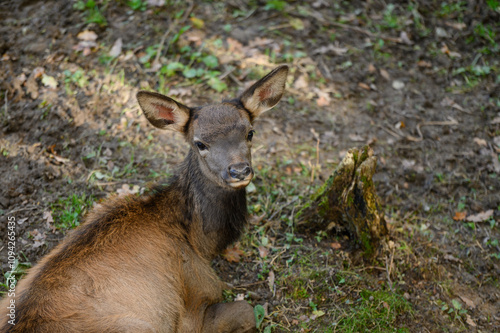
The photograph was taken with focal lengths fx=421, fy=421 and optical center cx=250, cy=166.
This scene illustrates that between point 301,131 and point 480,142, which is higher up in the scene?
point 301,131

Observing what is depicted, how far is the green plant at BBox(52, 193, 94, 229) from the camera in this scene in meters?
5.42

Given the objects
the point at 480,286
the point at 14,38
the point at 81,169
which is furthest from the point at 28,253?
the point at 480,286

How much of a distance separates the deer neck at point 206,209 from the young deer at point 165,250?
0.01 meters

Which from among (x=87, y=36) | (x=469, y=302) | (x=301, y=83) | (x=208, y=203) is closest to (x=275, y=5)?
(x=301, y=83)

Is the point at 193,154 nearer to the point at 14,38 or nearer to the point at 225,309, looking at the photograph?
the point at 225,309

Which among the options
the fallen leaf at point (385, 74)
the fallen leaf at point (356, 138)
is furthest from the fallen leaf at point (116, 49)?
the fallen leaf at point (385, 74)

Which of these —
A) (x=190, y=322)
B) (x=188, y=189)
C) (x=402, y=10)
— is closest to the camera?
(x=190, y=322)

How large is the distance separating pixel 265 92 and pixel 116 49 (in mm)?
3753

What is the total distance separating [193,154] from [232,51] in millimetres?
3614

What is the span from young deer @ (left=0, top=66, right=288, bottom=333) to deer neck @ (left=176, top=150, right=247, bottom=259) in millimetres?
11

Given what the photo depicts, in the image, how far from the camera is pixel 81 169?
6.11 m

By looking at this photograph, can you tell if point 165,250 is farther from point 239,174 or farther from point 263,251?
point 263,251

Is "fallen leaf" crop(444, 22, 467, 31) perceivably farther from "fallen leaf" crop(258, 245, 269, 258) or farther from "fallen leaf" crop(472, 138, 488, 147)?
"fallen leaf" crop(258, 245, 269, 258)

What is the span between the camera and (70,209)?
18.2 feet
